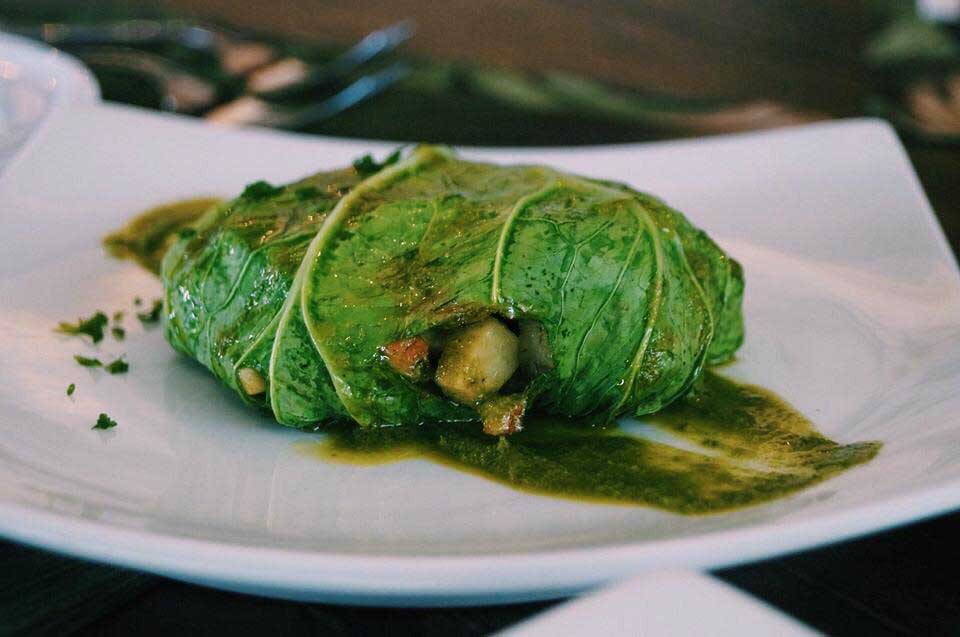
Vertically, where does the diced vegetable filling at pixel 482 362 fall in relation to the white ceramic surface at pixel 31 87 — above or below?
above

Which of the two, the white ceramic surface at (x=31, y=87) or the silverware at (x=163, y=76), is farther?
the silverware at (x=163, y=76)

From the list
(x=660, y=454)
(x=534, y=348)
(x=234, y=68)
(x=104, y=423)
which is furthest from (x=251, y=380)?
(x=234, y=68)

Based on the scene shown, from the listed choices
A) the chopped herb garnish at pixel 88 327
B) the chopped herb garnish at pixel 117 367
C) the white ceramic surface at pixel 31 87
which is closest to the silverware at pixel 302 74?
the white ceramic surface at pixel 31 87

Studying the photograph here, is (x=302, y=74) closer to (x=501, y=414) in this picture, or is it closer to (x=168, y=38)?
(x=168, y=38)

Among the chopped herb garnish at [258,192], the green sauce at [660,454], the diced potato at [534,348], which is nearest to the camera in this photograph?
the green sauce at [660,454]

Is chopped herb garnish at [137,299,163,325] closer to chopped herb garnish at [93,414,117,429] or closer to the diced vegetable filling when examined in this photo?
chopped herb garnish at [93,414,117,429]

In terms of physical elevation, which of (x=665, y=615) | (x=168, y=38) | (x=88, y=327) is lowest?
(x=88, y=327)

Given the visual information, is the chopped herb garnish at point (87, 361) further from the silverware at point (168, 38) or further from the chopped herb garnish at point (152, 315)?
the silverware at point (168, 38)

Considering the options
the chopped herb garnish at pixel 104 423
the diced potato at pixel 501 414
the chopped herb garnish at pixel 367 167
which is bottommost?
the chopped herb garnish at pixel 104 423
